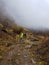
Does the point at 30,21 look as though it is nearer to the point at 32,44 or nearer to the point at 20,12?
the point at 20,12

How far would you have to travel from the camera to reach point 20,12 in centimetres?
462

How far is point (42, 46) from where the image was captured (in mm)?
3662

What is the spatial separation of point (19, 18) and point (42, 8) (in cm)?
51

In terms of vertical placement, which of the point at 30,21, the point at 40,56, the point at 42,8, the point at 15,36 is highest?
the point at 42,8

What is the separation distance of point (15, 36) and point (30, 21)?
601 mm

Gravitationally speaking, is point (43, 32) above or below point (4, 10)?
below

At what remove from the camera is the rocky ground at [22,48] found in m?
3.40

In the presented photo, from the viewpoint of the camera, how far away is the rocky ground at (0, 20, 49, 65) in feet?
11.1

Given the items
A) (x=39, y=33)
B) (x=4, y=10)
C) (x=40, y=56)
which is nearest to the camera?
(x=40, y=56)

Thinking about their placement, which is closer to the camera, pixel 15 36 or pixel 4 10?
pixel 15 36

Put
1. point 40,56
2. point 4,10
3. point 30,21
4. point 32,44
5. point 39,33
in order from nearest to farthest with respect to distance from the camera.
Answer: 1. point 40,56
2. point 32,44
3. point 39,33
4. point 30,21
5. point 4,10

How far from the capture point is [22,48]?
363cm

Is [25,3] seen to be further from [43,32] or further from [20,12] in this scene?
[43,32]

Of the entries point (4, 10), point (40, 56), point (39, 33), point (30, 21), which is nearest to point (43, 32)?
point (39, 33)
